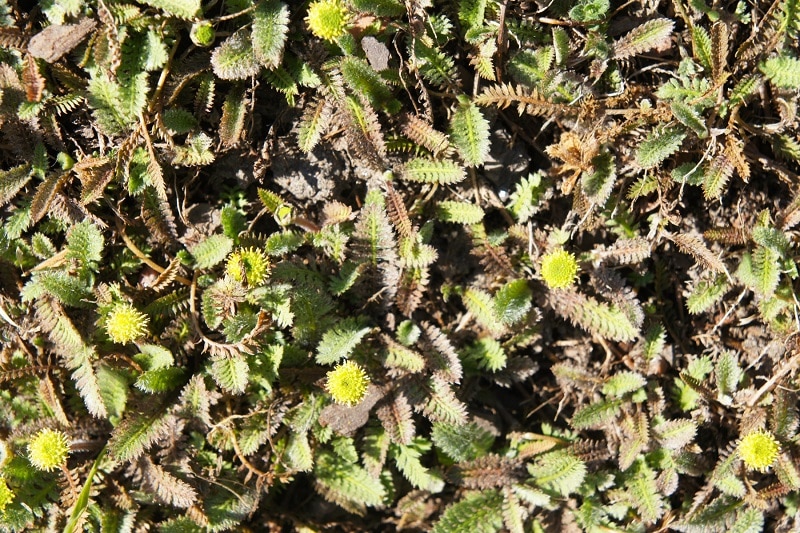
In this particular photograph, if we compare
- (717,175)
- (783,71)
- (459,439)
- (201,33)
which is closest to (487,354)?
(459,439)

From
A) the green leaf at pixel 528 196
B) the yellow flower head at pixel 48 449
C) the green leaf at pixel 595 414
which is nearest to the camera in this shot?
the yellow flower head at pixel 48 449

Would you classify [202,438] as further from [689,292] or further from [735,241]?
[735,241]

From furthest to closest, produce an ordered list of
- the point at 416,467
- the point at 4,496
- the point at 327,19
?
the point at 416,467 → the point at 4,496 → the point at 327,19

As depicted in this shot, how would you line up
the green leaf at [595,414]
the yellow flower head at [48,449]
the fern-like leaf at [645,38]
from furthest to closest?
the green leaf at [595,414], the yellow flower head at [48,449], the fern-like leaf at [645,38]

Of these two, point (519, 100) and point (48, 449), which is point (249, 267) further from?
point (519, 100)

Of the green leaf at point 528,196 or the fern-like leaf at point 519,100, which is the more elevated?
the fern-like leaf at point 519,100

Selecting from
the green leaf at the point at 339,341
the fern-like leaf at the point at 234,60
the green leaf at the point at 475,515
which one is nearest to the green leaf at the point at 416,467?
the green leaf at the point at 475,515

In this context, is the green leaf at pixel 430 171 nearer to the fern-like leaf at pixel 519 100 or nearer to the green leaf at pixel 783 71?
the fern-like leaf at pixel 519 100

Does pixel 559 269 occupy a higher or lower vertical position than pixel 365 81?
lower
